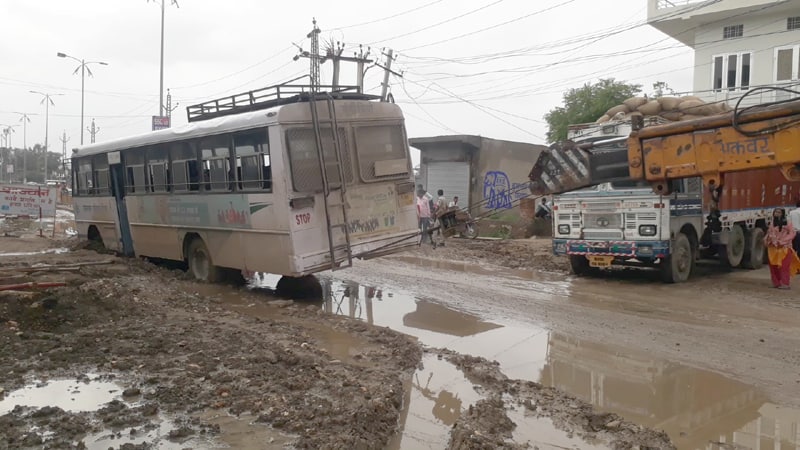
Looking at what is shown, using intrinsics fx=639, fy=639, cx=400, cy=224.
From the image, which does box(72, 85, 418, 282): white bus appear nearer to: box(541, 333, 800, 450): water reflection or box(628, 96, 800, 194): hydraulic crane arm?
box(541, 333, 800, 450): water reflection

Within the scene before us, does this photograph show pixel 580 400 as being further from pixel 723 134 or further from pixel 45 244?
pixel 45 244

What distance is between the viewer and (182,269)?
13359mm

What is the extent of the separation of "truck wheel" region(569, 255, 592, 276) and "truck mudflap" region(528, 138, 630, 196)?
6731 mm

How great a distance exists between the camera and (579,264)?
42.7 ft

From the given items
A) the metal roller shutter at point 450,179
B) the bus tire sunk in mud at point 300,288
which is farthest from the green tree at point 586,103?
the bus tire sunk in mud at point 300,288

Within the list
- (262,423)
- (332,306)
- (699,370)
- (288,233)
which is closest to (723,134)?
(699,370)

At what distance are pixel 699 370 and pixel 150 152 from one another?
1013cm

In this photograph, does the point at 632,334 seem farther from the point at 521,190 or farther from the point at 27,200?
the point at 27,200

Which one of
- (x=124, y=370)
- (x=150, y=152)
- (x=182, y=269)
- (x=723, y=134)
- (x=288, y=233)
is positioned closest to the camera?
(x=723, y=134)

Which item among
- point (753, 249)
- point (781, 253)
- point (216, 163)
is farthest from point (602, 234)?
point (216, 163)

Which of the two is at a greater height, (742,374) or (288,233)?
(288,233)

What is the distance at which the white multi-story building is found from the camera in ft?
84.0

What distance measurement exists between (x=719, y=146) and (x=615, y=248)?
21.1 feet

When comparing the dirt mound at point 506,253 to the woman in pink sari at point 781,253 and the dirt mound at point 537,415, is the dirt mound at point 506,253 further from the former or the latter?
the dirt mound at point 537,415
